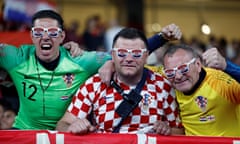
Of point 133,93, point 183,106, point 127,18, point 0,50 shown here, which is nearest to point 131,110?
point 133,93

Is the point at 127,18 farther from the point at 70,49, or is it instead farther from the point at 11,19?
the point at 70,49

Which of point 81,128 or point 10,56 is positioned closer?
point 81,128

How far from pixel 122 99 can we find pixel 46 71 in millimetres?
758

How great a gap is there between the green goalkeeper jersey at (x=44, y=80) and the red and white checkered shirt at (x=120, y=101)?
8.8 inches

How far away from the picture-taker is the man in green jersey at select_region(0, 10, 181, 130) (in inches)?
175

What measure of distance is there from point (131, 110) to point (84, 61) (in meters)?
0.69

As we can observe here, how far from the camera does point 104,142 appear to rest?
3.67 meters

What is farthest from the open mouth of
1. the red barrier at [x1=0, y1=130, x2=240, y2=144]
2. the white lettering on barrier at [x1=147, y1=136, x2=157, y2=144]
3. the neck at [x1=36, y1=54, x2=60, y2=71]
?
the white lettering on barrier at [x1=147, y1=136, x2=157, y2=144]

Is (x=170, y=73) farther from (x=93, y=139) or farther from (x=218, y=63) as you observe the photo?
(x=93, y=139)

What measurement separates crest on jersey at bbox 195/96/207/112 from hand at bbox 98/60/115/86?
0.72 meters

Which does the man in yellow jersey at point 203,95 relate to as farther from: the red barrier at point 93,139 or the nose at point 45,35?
the nose at point 45,35

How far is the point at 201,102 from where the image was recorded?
4.12 metres

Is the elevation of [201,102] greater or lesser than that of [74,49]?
lesser

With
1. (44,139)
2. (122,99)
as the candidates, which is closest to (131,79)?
(122,99)
